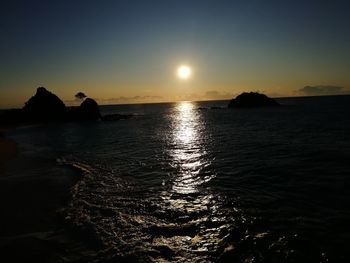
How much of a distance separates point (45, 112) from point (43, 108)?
1538 millimetres

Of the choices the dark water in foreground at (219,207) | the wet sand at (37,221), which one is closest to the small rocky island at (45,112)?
the dark water in foreground at (219,207)

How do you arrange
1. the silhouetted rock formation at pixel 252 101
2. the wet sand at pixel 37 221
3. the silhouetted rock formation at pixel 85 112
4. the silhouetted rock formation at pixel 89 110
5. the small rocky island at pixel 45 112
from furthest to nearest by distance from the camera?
1. the silhouetted rock formation at pixel 252 101
2. the silhouetted rock formation at pixel 89 110
3. the silhouetted rock formation at pixel 85 112
4. the small rocky island at pixel 45 112
5. the wet sand at pixel 37 221

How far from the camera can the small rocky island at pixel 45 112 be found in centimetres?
8731

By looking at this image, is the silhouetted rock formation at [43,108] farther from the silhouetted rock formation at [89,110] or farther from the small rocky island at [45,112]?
the silhouetted rock formation at [89,110]

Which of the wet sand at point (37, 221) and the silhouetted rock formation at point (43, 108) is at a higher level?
the silhouetted rock formation at point (43, 108)

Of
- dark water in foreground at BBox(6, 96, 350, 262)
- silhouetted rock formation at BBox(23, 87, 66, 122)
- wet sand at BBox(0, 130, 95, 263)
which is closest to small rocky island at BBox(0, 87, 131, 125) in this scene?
silhouetted rock formation at BBox(23, 87, 66, 122)

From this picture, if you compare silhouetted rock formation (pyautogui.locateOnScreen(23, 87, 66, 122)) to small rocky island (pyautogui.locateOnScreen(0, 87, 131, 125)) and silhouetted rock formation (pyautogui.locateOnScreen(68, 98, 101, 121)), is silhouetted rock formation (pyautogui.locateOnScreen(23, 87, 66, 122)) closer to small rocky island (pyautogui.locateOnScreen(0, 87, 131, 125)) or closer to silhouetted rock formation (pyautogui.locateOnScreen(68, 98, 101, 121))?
small rocky island (pyautogui.locateOnScreen(0, 87, 131, 125))

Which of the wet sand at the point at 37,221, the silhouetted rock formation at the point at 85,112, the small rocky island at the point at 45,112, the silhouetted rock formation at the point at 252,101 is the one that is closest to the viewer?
the wet sand at the point at 37,221

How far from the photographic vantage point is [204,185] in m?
15.9

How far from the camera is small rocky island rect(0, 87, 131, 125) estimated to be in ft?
286

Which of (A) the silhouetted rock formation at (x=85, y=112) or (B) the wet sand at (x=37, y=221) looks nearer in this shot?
(B) the wet sand at (x=37, y=221)

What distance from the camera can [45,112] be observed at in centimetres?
8831

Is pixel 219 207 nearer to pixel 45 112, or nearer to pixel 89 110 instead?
pixel 89 110

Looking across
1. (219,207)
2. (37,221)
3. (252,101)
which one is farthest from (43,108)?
(252,101)
